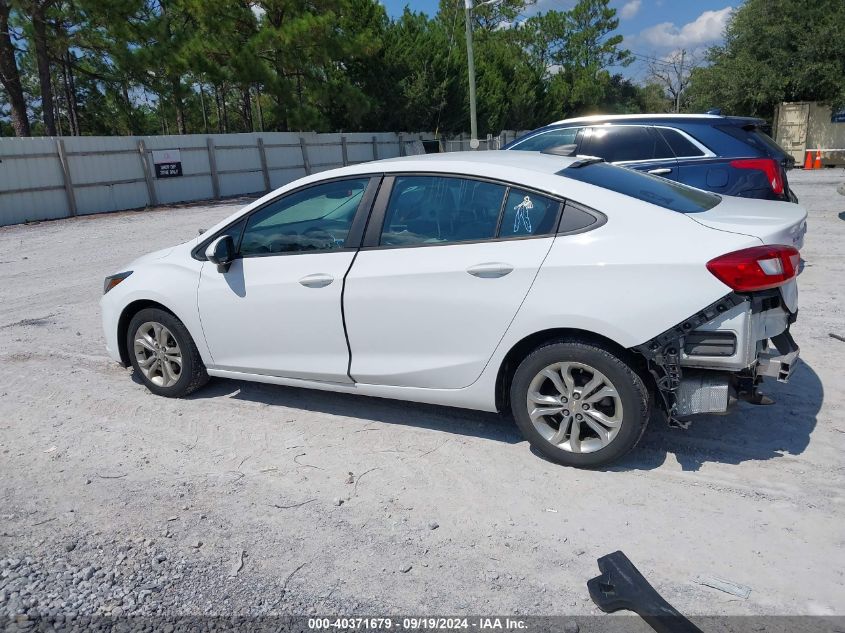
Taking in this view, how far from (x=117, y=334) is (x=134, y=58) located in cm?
2000

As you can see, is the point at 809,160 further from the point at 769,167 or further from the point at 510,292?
the point at 510,292

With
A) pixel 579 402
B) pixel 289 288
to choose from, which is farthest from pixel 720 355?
pixel 289 288

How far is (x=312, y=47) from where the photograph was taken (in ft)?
84.7

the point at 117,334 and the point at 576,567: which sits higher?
the point at 117,334

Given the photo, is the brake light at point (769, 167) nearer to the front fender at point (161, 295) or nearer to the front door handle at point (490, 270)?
the front door handle at point (490, 270)

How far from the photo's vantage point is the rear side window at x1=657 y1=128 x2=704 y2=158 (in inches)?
284

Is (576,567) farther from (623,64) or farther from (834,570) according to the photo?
(623,64)

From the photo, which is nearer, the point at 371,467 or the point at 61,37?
the point at 371,467

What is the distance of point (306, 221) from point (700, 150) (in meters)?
4.72

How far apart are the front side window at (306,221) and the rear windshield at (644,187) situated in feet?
4.33

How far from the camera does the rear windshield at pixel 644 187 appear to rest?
12.1 ft

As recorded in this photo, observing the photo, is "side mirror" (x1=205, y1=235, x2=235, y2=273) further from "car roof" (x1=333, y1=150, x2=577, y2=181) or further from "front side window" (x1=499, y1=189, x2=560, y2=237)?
"front side window" (x1=499, y1=189, x2=560, y2=237)

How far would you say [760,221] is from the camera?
3.51 meters

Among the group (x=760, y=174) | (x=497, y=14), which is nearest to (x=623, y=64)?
(x=497, y=14)
